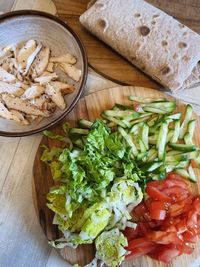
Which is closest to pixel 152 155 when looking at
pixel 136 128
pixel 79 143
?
pixel 136 128

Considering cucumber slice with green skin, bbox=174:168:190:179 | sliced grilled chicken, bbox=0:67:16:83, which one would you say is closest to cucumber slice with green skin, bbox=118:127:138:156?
cucumber slice with green skin, bbox=174:168:190:179

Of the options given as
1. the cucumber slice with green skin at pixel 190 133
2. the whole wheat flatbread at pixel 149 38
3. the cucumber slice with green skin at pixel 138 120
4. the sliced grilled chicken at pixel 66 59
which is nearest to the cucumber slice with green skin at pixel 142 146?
the cucumber slice with green skin at pixel 138 120

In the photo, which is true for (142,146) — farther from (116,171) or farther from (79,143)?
(79,143)

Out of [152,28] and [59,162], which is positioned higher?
[152,28]

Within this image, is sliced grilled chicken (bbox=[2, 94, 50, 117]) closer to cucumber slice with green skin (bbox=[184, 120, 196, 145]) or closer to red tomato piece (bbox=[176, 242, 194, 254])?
cucumber slice with green skin (bbox=[184, 120, 196, 145])

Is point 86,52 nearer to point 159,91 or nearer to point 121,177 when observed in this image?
point 159,91

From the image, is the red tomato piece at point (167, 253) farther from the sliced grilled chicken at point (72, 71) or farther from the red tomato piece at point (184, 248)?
the sliced grilled chicken at point (72, 71)

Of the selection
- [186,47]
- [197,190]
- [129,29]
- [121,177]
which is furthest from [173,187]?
[129,29]
